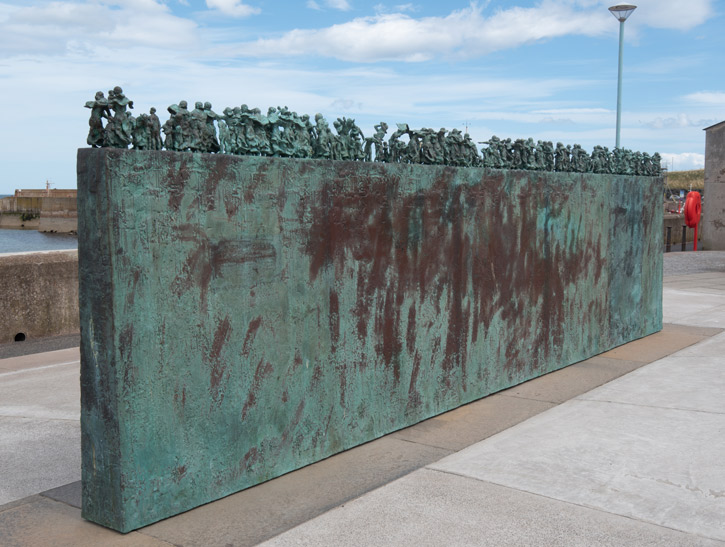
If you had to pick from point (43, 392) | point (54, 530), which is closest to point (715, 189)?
point (43, 392)

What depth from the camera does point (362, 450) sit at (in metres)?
4.91

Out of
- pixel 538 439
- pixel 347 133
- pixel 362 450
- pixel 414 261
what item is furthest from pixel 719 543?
pixel 347 133

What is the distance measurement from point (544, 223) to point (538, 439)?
7.86 ft

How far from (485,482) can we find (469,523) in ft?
1.94

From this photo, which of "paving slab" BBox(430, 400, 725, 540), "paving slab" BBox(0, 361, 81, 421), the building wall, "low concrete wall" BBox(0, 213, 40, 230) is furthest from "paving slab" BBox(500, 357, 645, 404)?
"low concrete wall" BBox(0, 213, 40, 230)

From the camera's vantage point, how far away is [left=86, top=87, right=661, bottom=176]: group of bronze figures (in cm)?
361

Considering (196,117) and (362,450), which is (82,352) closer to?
(196,117)

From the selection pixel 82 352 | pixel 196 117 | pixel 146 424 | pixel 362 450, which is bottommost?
pixel 362 450

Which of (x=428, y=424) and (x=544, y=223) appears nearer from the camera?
(x=428, y=424)

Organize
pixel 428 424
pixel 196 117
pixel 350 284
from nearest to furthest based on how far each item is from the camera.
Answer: pixel 196 117
pixel 350 284
pixel 428 424

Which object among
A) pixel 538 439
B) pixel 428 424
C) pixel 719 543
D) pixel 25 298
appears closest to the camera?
pixel 719 543

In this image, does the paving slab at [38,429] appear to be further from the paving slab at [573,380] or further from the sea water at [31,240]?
the sea water at [31,240]

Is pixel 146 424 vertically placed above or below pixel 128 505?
above

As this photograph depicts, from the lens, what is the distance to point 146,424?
12.2 feet
